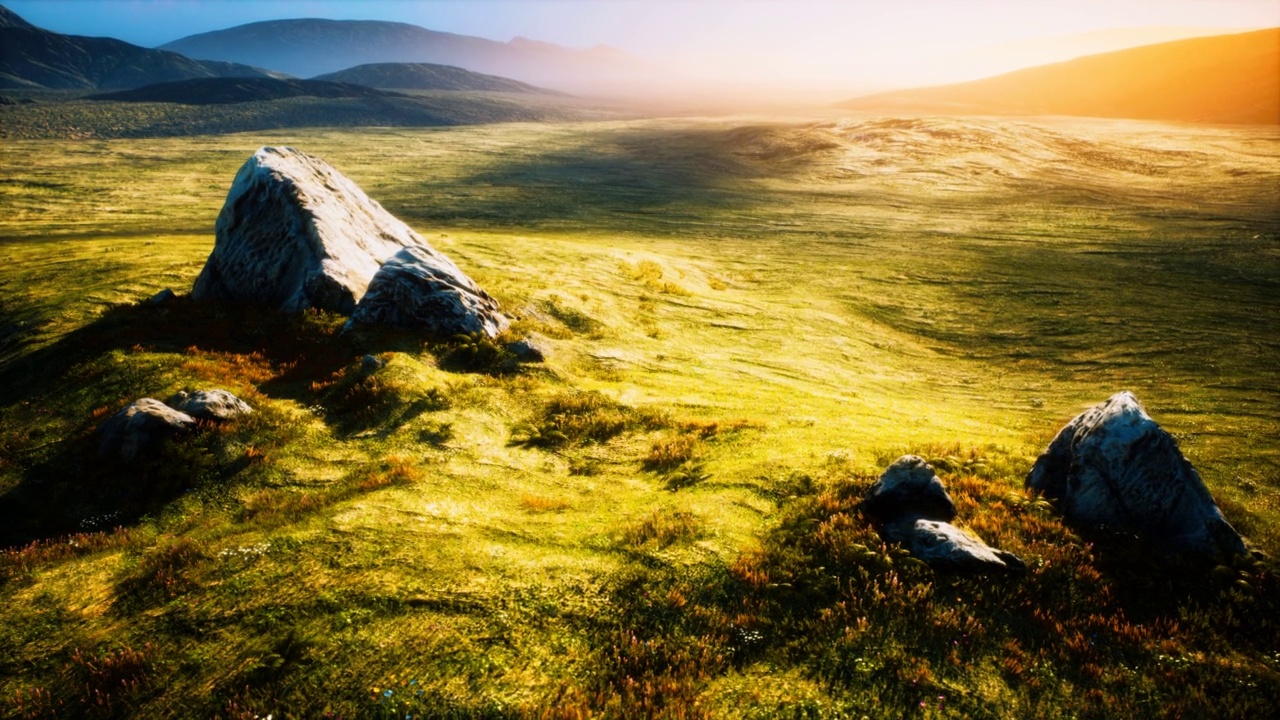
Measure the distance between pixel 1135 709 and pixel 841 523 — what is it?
5653 millimetres

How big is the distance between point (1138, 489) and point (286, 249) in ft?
110

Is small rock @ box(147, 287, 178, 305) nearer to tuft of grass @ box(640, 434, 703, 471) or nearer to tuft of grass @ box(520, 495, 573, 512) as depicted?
tuft of grass @ box(520, 495, 573, 512)

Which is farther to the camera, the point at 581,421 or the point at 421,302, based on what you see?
the point at 421,302

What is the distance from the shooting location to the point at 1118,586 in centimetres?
1206

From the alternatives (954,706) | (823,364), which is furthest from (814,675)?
(823,364)

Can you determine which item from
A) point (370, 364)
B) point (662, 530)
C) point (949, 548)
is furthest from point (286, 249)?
point (949, 548)

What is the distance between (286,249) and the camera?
96.0ft

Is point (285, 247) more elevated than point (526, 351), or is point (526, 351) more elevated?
point (285, 247)

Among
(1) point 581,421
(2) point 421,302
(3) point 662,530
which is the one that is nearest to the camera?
(3) point 662,530

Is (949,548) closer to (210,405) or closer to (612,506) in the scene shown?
(612,506)

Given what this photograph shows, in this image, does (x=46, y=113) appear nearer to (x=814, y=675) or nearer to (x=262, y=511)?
(x=262, y=511)

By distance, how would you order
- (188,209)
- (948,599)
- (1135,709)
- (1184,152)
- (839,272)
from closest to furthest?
(1135,709) → (948,599) → (839,272) → (188,209) → (1184,152)

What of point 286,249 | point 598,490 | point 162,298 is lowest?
point 598,490

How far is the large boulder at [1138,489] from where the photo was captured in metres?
12.9
